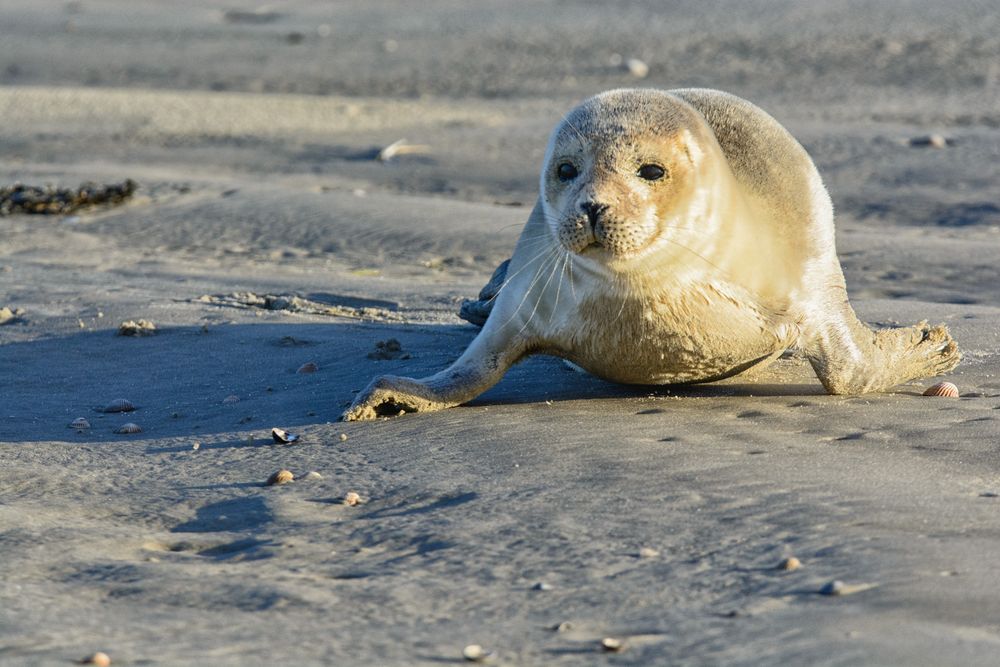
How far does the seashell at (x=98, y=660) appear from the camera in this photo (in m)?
2.69

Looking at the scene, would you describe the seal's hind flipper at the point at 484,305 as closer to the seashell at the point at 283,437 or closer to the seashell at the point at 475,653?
the seashell at the point at 283,437

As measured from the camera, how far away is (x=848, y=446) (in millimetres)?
4016

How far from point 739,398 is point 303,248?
3.97 metres

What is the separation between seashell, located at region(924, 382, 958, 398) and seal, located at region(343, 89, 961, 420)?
0.13m

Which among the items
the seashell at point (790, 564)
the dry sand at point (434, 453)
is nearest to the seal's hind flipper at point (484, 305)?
the dry sand at point (434, 453)

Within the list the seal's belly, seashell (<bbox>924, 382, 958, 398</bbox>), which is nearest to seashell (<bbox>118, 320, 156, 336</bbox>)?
the seal's belly

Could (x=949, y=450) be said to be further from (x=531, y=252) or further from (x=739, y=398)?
(x=531, y=252)

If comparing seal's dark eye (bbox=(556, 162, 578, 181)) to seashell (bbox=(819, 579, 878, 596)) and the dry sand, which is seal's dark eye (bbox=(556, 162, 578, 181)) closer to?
the dry sand

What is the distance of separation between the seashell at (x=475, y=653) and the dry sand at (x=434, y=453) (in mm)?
20

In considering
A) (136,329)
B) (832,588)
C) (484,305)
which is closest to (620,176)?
(484,305)

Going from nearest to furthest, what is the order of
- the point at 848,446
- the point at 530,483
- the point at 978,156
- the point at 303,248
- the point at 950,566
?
the point at 950,566 < the point at 530,483 < the point at 848,446 < the point at 303,248 < the point at 978,156

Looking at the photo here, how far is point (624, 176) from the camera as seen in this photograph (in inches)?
166

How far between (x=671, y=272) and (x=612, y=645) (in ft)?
5.87

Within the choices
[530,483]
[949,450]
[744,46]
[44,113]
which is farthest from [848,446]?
[744,46]
